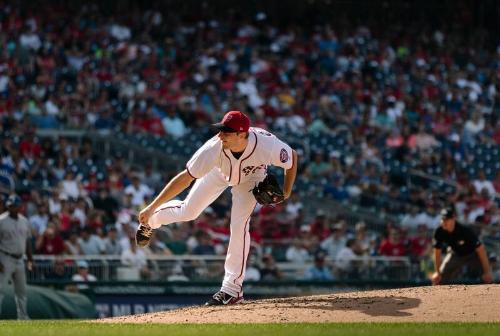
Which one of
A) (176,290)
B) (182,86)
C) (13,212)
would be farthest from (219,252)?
(182,86)

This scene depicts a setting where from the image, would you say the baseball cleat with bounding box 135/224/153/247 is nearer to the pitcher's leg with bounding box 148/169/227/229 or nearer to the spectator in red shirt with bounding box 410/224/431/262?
the pitcher's leg with bounding box 148/169/227/229

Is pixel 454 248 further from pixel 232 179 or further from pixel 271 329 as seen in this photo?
pixel 271 329

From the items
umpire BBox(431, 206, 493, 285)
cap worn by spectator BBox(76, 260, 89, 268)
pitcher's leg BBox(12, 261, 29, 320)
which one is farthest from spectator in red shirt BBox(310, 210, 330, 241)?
pitcher's leg BBox(12, 261, 29, 320)

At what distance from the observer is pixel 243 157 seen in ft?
36.6

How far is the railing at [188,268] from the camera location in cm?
1873

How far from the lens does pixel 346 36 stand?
3084 cm

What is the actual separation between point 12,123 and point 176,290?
5.52 meters

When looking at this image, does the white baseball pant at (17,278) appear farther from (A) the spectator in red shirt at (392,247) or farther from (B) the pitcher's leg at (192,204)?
(A) the spectator in red shirt at (392,247)

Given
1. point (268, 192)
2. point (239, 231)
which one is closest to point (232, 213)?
point (239, 231)

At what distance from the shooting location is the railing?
61.5ft

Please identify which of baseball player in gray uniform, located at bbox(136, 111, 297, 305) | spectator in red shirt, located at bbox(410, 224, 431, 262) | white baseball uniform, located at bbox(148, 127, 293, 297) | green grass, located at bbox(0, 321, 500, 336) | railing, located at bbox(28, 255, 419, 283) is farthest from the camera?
spectator in red shirt, located at bbox(410, 224, 431, 262)

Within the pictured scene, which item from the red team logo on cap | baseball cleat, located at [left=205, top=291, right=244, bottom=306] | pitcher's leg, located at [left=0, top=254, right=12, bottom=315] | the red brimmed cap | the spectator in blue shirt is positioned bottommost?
baseball cleat, located at [left=205, top=291, right=244, bottom=306]

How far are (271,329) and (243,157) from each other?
1.88 metres

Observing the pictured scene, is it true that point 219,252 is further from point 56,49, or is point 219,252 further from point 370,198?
point 56,49
